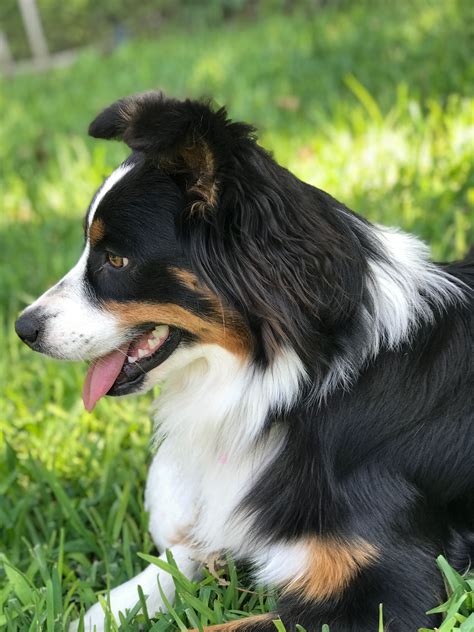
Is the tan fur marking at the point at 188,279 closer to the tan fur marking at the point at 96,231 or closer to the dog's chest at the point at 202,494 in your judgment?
the tan fur marking at the point at 96,231

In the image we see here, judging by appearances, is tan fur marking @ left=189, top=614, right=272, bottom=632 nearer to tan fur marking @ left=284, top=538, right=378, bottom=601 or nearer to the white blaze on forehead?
tan fur marking @ left=284, top=538, right=378, bottom=601

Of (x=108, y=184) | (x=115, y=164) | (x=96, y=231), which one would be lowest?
(x=96, y=231)

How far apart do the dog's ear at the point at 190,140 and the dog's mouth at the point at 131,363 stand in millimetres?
388

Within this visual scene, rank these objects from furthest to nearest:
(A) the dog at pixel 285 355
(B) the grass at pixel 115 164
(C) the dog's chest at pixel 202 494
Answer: (B) the grass at pixel 115 164
(C) the dog's chest at pixel 202 494
(A) the dog at pixel 285 355

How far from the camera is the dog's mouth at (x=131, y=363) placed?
2256 mm

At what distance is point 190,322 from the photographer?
2.18 m

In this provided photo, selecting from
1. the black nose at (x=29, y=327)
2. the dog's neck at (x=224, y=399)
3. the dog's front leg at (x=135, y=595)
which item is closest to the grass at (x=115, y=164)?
the dog's front leg at (x=135, y=595)

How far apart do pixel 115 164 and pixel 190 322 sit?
4003 mm

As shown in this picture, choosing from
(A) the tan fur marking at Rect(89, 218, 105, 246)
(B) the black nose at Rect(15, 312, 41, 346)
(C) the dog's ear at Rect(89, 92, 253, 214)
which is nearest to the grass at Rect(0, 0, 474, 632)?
(B) the black nose at Rect(15, 312, 41, 346)

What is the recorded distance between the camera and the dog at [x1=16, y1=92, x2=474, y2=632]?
201 cm

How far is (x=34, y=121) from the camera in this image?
8.36 meters

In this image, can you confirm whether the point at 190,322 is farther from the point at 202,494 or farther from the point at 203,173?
the point at 202,494

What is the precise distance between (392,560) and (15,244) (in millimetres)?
3896

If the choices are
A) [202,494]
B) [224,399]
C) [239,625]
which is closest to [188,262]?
[224,399]
